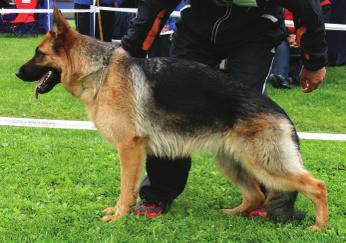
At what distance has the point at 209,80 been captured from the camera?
333 centimetres

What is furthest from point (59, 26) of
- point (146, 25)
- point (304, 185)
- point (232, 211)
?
point (304, 185)

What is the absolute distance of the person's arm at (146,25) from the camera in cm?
354

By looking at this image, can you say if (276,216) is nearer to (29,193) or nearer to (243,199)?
(243,199)

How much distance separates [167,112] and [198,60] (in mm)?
535

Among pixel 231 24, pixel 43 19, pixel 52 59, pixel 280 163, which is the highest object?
pixel 231 24

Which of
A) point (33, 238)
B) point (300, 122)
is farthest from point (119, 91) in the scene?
point (300, 122)

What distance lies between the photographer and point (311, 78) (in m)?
3.51

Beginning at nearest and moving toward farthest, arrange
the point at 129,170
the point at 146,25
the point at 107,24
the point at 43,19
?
the point at 129,170 → the point at 146,25 → the point at 107,24 → the point at 43,19

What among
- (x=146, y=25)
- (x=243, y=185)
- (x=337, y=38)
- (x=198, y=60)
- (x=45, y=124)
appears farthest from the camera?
(x=337, y=38)

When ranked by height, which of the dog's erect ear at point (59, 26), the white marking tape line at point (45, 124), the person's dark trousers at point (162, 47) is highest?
the dog's erect ear at point (59, 26)

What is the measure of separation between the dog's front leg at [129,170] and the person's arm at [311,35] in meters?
1.32

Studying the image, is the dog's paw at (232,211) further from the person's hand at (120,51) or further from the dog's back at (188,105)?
the person's hand at (120,51)

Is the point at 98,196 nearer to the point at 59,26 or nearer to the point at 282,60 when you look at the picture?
the point at 59,26

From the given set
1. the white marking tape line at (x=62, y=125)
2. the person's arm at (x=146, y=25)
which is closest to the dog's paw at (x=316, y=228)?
the person's arm at (x=146, y=25)
